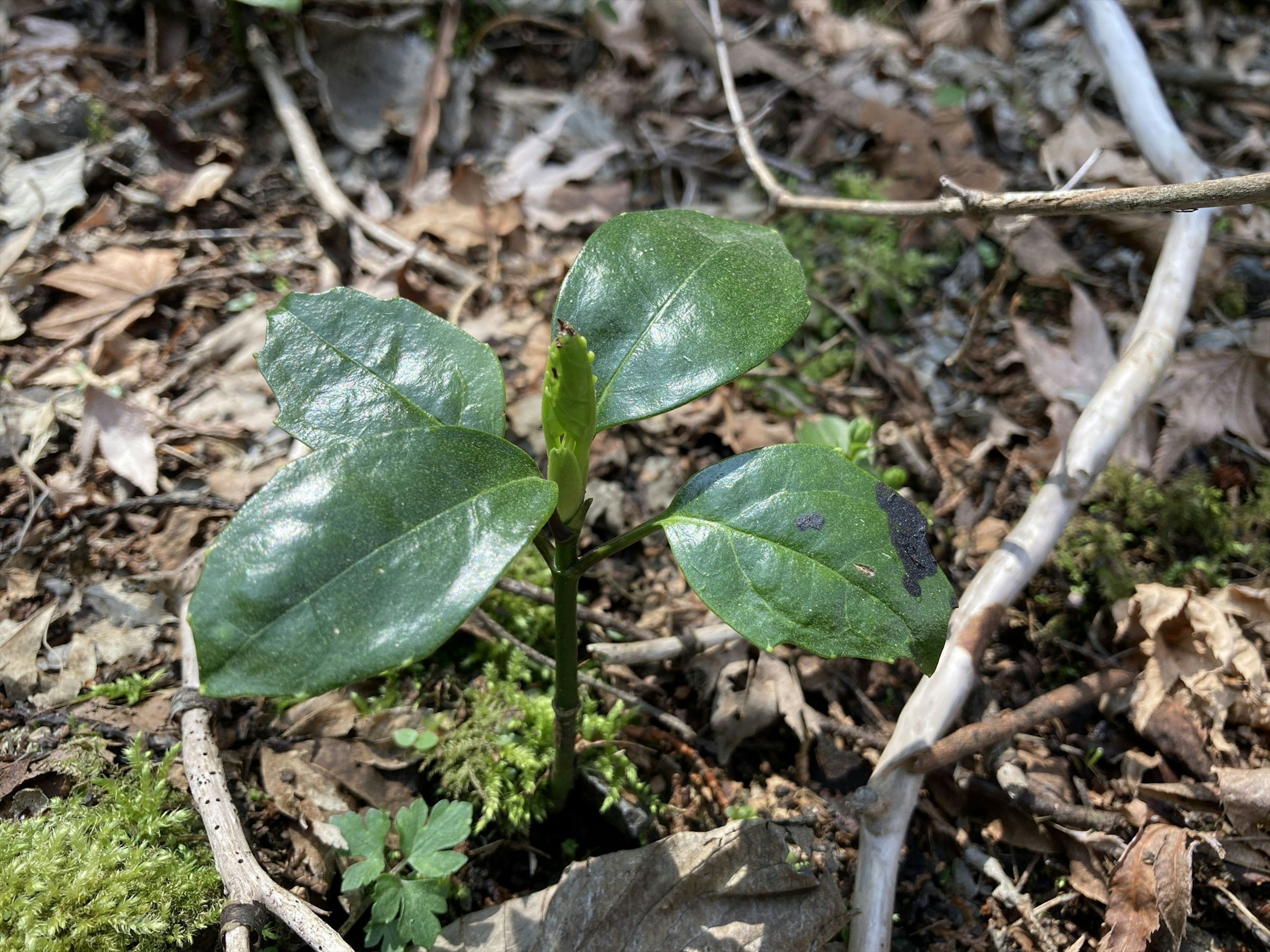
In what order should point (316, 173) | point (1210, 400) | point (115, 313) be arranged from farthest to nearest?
1. point (316, 173)
2. point (115, 313)
3. point (1210, 400)

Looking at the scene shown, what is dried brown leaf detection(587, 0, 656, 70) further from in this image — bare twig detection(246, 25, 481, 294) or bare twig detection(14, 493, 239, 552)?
bare twig detection(14, 493, 239, 552)

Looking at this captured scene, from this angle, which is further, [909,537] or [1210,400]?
[1210,400]

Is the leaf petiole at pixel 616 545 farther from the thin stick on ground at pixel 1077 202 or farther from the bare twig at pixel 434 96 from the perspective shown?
the bare twig at pixel 434 96

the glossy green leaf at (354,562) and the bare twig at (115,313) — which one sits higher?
the glossy green leaf at (354,562)

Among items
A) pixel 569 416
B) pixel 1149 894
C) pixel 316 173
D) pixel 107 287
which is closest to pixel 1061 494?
pixel 1149 894

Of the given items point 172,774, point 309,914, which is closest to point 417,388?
point 309,914

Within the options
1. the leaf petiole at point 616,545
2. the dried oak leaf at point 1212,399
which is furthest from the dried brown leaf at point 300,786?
the dried oak leaf at point 1212,399

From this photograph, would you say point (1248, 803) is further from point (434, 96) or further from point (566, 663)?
point (434, 96)
